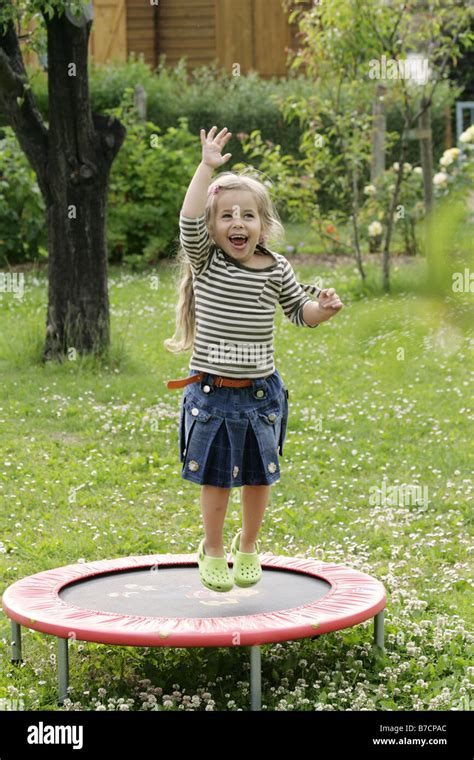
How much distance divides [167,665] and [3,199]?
9.24 metres

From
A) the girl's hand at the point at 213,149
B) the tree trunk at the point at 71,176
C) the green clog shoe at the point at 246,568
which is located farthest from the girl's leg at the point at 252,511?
the tree trunk at the point at 71,176

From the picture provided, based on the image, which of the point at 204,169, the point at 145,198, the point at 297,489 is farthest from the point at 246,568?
the point at 145,198

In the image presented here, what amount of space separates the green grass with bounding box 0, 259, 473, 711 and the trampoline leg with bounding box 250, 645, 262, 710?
93 mm

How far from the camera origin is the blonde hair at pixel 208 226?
11.7ft

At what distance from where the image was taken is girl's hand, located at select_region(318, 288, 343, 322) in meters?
3.42

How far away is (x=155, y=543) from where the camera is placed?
5473mm

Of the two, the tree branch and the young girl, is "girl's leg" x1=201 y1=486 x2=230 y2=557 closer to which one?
the young girl

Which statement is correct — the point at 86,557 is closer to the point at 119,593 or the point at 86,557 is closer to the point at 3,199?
the point at 119,593

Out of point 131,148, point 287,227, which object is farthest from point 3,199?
point 287,227

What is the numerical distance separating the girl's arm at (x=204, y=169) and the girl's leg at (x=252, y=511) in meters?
0.90

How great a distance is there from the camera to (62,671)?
12.1 ft

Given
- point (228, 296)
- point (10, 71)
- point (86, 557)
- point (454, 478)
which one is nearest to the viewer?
point (228, 296)

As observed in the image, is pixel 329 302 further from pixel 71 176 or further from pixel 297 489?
pixel 71 176

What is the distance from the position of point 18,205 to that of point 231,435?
9726 mm
